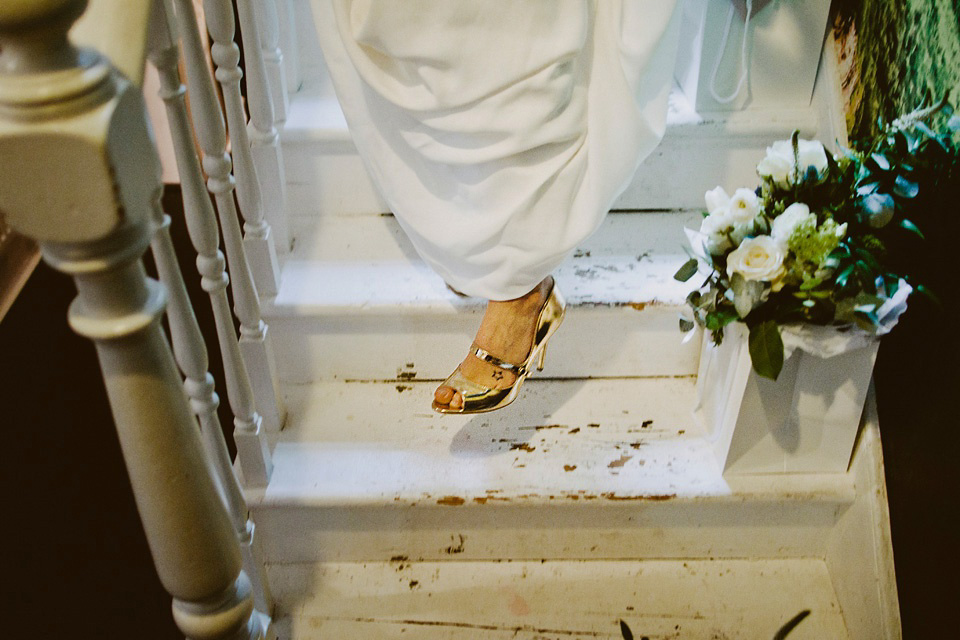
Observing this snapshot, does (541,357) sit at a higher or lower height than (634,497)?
higher

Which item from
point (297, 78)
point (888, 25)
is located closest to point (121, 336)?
point (297, 78)

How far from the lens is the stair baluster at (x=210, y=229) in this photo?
2.87 feet

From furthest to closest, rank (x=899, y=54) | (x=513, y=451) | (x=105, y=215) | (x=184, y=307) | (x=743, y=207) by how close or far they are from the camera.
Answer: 1. (x=513, y=451)
2. (x=899, y=54)
3. (x=743, y=207)
4. (x=184, y=307)
5. (x=105, y=215)

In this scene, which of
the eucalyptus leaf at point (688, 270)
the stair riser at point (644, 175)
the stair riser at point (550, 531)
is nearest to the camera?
the eucalyptus leaf at point (688, 270)

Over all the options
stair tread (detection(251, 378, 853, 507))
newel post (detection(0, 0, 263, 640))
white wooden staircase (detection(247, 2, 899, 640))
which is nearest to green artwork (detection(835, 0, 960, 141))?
white wooden staircase (detection(247, 2, 899, 640))

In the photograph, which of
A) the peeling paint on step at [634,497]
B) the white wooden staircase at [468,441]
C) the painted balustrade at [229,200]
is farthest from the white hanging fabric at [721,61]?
the painted balustrade at [229,200]

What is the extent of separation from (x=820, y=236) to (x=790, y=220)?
0.04 m

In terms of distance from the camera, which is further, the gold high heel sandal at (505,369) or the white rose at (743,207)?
the gold high heel sandal at (505,369)

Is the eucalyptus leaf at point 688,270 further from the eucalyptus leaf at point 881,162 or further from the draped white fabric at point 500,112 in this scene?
the eucalyptus leaf at point 881,162

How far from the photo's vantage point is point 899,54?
3.92 feet

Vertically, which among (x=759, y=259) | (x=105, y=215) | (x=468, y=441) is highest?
(x=105, y=215)

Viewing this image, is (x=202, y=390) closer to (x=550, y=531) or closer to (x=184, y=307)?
(x=184, y=307)

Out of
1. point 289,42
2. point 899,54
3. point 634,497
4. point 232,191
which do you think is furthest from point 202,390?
point 899,54

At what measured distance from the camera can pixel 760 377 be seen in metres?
1.15
